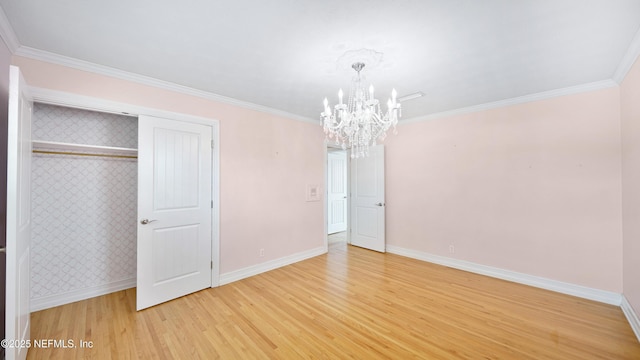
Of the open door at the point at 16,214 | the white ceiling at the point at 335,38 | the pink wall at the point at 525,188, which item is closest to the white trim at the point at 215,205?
the white ceiling at the point at 335,38

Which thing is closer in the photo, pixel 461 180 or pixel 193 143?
pixel 193 143

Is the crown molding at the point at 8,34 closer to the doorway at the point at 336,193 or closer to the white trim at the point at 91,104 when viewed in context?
the white trim at the point at 91,104

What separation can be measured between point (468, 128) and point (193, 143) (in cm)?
391

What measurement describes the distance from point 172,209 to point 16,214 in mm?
1401

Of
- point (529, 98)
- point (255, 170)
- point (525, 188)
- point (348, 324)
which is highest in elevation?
point (529, 98)

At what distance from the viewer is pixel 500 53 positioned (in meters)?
2.17

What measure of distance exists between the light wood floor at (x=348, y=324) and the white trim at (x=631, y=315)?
0.16 feet

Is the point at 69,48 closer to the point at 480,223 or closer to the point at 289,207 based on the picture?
the point at 289,207

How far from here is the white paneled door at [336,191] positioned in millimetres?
6520

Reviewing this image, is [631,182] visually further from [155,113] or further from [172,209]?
[155,113]

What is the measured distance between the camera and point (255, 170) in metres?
3.64

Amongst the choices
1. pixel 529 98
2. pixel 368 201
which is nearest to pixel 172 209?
pixel 368 201

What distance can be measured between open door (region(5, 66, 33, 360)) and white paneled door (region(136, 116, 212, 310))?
0.92 m

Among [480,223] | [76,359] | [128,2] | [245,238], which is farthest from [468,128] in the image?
[76,359]
